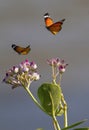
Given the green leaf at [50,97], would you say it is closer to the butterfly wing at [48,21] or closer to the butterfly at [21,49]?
the butterfly wing at [48,21]

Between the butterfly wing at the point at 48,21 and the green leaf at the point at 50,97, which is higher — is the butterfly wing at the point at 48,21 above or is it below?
above

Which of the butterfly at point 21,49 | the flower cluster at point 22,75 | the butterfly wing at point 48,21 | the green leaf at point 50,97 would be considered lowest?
the green leaf at point 50,97

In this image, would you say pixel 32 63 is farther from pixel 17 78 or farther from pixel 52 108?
pixel 52 108

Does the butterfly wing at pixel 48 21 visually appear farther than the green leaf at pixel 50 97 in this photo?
Yes

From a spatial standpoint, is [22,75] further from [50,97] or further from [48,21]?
[48,21]

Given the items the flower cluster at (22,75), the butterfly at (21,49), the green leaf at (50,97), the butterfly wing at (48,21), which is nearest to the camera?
the green leaf at (50,97)

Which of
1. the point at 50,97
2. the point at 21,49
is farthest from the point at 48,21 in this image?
the point at 50,97

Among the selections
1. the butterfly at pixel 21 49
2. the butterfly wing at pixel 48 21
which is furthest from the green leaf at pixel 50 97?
the butterfly at pixel 21 49

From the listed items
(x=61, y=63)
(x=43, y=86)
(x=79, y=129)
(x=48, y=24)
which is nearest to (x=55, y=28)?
(x=48, y=24)
